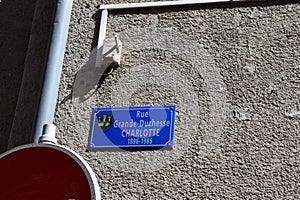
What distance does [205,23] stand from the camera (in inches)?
197

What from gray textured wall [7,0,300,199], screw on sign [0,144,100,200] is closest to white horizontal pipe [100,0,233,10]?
gray textured wall [7,0,300,199]

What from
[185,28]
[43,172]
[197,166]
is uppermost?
[185,28]

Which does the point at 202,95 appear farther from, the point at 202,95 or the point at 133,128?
the point at 133,128

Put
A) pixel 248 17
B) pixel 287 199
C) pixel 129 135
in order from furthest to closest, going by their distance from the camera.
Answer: pixel 248 17 < pixel 129 135 < pixel 287 199

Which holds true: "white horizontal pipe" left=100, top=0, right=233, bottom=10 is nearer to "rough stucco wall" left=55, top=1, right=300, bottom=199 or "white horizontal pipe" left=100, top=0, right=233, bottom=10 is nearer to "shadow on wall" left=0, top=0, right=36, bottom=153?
"rough stucco wall" left=55, top=1, right=300, bottom=199

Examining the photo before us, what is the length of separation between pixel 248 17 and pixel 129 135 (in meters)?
1.23

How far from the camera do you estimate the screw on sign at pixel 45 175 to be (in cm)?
335

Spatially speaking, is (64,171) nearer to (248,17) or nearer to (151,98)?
(151,98)

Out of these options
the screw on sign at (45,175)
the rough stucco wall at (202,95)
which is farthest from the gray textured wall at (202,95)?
the screw on sign at (45,175)

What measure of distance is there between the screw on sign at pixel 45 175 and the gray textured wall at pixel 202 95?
1062mm

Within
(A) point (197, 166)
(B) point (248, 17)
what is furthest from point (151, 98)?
(B) point (248, 17)

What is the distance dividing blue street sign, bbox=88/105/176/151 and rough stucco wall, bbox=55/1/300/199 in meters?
0.05

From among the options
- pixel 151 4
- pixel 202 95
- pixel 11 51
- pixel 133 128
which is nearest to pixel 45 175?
pixel 133 128

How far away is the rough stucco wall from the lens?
172 inches
